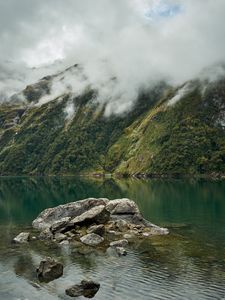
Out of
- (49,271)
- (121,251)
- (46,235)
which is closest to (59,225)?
(46,235)

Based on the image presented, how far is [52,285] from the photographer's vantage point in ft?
212

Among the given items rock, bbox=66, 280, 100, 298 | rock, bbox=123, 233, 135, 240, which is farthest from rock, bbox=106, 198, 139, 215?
rock, bbox=66, 280, 100, 298

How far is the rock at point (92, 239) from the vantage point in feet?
319

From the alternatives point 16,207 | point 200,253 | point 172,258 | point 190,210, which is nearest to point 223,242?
point 200,253

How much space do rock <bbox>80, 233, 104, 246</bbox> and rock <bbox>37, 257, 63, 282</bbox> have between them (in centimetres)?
2655

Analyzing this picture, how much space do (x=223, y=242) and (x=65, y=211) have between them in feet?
155

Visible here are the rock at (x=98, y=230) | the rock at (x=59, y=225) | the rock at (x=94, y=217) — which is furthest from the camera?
the rock at (x=94, y=217)

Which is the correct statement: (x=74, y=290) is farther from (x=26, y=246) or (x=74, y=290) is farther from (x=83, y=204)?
(x=83, y=204)

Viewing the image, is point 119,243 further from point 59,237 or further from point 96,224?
point 96,224

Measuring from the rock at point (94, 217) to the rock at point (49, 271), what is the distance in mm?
40348

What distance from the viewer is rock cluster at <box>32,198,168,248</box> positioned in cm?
10306

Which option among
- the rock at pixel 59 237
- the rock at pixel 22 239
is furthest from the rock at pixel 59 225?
the rock at pixel 22 239

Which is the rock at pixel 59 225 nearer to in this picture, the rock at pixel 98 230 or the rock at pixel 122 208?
the rock at pixel 98 230

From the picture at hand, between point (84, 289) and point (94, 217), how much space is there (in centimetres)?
5272
